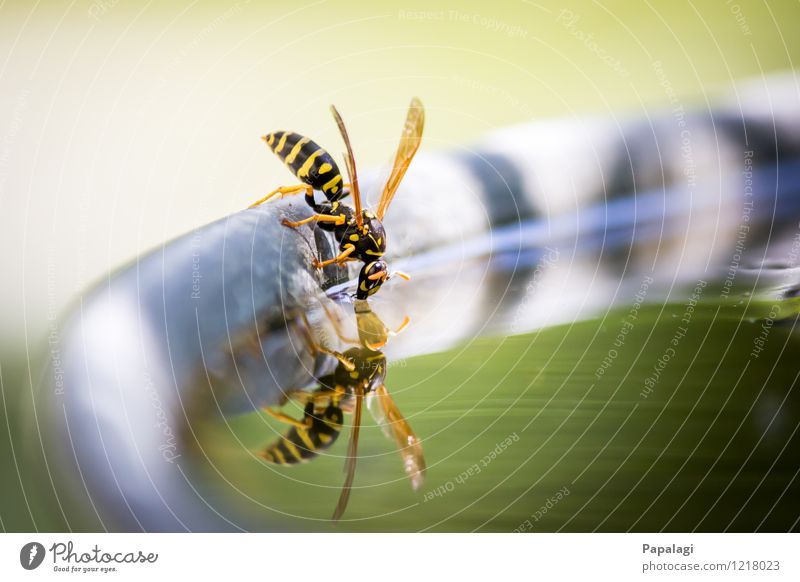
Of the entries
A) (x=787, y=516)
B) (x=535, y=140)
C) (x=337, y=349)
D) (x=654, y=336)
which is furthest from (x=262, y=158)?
(x=787, y=516)

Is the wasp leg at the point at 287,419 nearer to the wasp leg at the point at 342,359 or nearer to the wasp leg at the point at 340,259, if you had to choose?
the wasp leg at the point at 342,359

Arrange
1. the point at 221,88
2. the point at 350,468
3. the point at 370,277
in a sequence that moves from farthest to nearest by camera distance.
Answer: the point at 221,88 → the point at 370,277 → the point at 350,468

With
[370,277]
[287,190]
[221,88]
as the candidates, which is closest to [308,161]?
[287,190]

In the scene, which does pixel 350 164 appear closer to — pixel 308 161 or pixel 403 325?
pixel 308 161

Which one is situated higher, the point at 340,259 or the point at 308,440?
the point at 340,259

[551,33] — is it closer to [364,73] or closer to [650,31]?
[650,31]

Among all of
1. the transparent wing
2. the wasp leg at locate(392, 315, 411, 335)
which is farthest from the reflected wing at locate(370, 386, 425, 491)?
the transparent wing
